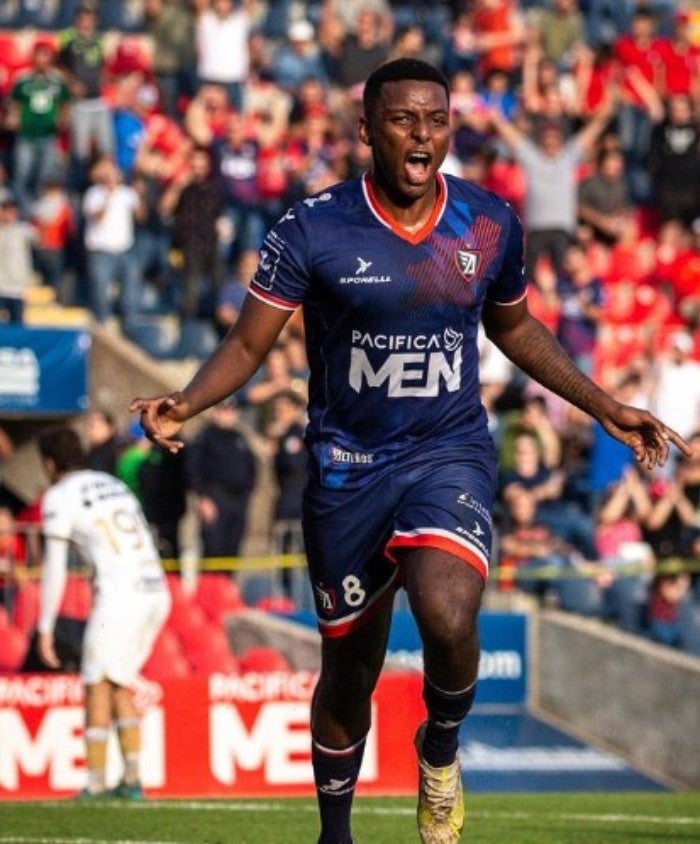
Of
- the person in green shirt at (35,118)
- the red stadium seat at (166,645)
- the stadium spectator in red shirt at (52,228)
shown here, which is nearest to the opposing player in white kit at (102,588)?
the red stadium seat at (166,645)

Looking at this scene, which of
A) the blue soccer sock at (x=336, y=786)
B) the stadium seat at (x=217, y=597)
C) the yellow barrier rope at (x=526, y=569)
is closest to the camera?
the blue soccer sock at (x=336, y=786)

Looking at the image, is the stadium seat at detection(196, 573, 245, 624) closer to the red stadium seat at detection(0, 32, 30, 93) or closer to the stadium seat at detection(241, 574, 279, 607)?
the stadium seat at detection(241, 574, 279, 607)

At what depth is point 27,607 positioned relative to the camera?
658 inches

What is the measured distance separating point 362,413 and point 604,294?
15.1 m

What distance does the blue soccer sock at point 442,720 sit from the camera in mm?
7961

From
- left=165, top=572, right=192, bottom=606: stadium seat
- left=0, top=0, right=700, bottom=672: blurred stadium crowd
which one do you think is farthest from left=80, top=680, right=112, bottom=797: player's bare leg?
left=0, top=0, right=700, bottom=672: blurred stadium crowd

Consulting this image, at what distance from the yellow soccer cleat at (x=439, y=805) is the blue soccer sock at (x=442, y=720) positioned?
1.4 inches

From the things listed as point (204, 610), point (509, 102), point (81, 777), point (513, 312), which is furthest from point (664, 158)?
point (513, 312)

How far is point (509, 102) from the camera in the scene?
24.4m

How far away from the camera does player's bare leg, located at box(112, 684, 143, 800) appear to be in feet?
43.9

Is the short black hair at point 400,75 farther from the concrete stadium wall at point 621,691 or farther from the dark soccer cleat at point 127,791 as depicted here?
the concrete stadium wall at point 621,691

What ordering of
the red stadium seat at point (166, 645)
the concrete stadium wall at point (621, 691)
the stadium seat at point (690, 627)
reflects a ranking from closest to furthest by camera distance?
the red stadium seat at point (166, 645), the concrete stadium wall at point (621, 691), the stadium seat at point (690, 627)

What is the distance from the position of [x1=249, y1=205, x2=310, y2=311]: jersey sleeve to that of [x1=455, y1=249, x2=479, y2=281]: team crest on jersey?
0.50 m

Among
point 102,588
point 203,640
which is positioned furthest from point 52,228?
point 102,588
